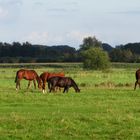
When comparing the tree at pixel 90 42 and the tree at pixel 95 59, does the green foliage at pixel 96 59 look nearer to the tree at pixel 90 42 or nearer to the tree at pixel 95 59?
the tree at pixel 95 59

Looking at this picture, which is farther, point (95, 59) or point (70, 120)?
point (95, 59)

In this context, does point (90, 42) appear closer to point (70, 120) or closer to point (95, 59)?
point (95, 59)

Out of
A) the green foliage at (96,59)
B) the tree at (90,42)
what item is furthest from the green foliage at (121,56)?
the green foliage at (96,59)

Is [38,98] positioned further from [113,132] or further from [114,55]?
[114,55]

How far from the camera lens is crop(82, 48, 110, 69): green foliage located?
275ft

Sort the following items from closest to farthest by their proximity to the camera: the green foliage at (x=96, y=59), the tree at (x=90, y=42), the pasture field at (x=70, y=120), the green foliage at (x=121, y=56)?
the pasture field at (x=70, y=120) < the green foliage at (x=96, y=59) < the tree at (x=90, y=42) < the green foliage at (x=121, y=56)

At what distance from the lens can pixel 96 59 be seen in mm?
85188

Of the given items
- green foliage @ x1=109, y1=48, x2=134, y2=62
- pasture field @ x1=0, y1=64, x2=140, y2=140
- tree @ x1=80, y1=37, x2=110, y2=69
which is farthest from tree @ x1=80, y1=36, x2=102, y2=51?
pasture field @ x1=0, y1=64, x2=140, y2=140

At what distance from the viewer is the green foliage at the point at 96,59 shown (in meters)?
83.9

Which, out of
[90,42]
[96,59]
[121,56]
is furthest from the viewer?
[90,42]

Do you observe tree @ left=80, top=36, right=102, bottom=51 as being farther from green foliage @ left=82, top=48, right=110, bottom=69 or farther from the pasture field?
the pasture field

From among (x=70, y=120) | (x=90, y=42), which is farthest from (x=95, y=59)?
(x=70, y=120)

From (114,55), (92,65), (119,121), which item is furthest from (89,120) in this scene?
(114,55)

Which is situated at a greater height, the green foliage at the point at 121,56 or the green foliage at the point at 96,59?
the green foliage at the point at 121,56
